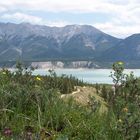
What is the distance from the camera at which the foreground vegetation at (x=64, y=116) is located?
21.3ft

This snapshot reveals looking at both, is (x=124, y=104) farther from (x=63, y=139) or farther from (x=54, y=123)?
(x=63, y=139)

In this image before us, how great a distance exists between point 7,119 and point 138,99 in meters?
2.62

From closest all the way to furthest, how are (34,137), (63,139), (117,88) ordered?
(63,139) < (34,137) < (117,88)

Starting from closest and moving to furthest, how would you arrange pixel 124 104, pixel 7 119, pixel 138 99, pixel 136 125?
1. pixel 136 125
2. pixel 7 119
3. pixel 124 104
4. pixel 138 99

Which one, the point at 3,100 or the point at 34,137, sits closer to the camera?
the point at 34,137

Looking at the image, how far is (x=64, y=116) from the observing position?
7.82 meters

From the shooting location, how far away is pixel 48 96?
8719 millimetres

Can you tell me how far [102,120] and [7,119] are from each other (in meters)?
1.58

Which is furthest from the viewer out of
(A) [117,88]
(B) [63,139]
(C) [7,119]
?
(A) [117,88]

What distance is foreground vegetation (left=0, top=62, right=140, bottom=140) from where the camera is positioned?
6480mm

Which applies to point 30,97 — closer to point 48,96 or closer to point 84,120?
point 48,96

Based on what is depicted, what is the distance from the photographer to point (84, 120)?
7691mm

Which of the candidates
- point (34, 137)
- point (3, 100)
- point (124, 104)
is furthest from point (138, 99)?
point (34, 137)

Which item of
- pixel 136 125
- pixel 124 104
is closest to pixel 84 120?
pixel 124 104
